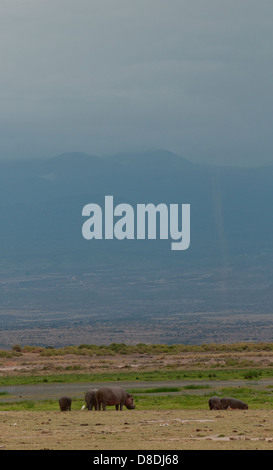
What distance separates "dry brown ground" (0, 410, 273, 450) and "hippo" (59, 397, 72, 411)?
0.52m

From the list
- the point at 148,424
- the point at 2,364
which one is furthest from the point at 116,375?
the point at 148,424

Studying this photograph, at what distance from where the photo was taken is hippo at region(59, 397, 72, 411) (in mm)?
29078

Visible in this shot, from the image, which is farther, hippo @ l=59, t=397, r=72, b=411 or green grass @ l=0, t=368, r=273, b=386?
green grass @ l=0, t=368, r=273, b=386

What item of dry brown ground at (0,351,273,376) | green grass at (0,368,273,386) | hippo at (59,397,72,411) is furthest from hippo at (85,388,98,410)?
dry brown ground at (0,351,273,376)

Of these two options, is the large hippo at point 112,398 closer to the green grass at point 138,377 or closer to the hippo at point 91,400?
the hippo at point 91,400

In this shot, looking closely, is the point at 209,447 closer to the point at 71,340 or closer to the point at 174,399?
the point at 174,399

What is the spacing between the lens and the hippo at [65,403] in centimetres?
2908

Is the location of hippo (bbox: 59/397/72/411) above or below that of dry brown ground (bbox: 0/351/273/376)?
below

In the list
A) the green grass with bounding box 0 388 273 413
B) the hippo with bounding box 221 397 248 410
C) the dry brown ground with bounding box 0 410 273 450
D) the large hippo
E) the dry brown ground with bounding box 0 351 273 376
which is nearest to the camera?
the dry brown ground with bounding box 0 410 273 450

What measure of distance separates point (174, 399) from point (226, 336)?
10735 cm

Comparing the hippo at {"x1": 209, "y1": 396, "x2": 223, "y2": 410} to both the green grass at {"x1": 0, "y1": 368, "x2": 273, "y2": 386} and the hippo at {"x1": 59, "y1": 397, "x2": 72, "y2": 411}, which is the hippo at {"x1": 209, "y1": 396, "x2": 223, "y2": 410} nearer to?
the hippo at {"x1": 59, "y1": 397, "x2": 72, "y2": 411}

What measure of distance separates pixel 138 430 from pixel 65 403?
7.58 metres

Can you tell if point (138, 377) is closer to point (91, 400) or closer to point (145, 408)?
point (145, 408)

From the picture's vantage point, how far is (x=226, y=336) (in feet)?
459
